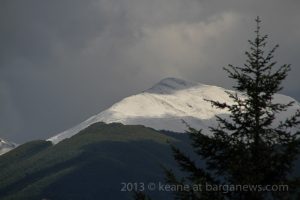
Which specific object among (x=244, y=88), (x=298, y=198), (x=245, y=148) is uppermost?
(x=244, y=88)

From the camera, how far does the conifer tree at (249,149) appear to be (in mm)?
38250

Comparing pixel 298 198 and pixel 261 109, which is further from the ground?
pixel 261 109

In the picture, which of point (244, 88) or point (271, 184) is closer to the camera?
point (271, 184)

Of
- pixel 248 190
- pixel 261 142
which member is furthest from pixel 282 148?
pixel 248 190

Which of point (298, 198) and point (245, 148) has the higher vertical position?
point (245, 148)

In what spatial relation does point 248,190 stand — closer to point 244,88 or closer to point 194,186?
point 194,186

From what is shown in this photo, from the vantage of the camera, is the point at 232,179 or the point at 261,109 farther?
the point at 261,109

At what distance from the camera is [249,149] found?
131 ft

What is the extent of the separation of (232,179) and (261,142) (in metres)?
2.62

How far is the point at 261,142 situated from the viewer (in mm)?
40156

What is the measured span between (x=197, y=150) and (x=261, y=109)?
385cm

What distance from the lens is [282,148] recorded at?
132ft

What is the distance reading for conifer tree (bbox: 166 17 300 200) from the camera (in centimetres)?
3825

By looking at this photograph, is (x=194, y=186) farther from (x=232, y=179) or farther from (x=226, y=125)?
(x=226, y=125)
